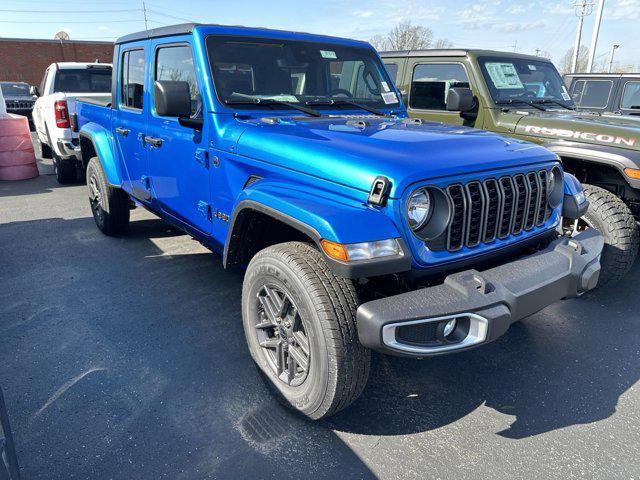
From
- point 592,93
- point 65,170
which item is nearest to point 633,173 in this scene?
point 592,93

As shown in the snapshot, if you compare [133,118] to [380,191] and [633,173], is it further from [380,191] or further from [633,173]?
[633,173]

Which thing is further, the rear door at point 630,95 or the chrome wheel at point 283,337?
the rear door at point 630,95

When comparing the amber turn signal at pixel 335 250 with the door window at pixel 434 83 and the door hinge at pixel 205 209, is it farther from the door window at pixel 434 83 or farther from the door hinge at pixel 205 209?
the door window at pixel 434 83

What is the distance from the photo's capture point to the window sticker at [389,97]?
151 inches

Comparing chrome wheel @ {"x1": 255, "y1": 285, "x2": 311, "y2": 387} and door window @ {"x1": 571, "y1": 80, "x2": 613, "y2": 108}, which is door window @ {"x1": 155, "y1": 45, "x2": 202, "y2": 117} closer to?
chrome wheel @ {"x1": 255, "y1": 285, "x2": 311, "y2": 387}

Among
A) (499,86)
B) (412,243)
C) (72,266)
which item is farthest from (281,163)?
(499,86)

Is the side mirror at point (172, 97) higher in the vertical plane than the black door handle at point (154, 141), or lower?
higher

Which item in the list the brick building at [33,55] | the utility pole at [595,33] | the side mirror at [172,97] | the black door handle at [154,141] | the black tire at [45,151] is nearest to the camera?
the side mirror at [172,97]

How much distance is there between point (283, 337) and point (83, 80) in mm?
8109

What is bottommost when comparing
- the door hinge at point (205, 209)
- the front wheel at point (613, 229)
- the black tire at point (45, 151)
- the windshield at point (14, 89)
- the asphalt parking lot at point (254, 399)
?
the asphalt parking lot at point (254, 399)

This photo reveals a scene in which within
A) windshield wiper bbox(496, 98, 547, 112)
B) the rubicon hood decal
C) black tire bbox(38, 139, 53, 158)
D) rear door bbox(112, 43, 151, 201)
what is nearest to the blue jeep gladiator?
rear door bbox(112, 43, 151, 201)

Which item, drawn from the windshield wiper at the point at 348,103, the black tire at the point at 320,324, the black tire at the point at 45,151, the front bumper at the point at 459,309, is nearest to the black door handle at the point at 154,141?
the windshield wiper at the point at 348,103

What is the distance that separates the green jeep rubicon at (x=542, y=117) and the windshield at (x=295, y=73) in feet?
4.66

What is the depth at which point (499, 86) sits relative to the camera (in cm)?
518
